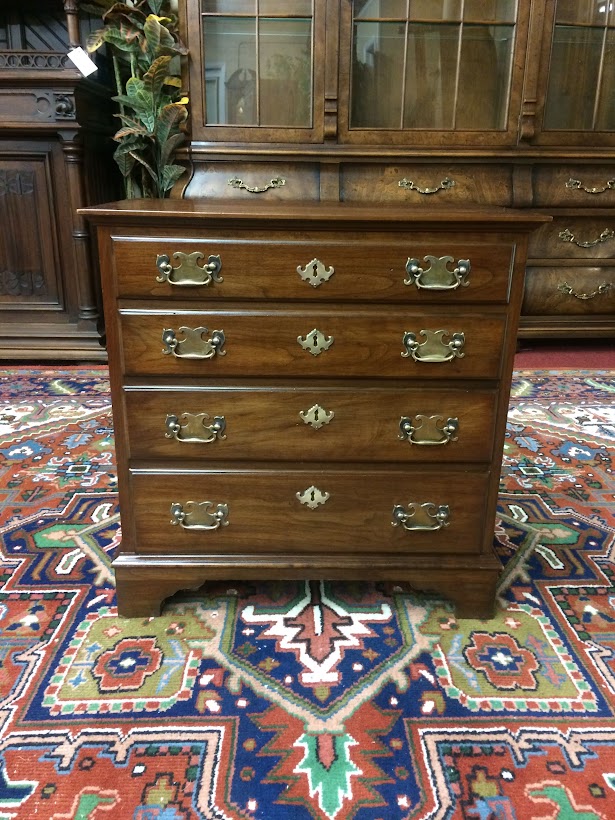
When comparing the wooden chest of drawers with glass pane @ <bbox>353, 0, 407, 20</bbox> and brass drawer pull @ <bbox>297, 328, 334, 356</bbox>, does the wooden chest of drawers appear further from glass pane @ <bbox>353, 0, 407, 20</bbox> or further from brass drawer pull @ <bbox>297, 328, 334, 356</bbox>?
glass pane @ <bbox>353, 0, 407, 20</bbox>

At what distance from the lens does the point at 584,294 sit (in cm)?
343

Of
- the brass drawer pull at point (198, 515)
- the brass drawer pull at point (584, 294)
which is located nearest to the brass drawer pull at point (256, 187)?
the brass drawer pull at point (584, 294)

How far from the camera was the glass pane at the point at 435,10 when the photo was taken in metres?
3.04

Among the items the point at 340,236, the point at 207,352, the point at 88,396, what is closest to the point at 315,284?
the point at 340,236

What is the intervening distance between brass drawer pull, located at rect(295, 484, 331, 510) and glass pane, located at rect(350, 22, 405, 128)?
7.48 ft

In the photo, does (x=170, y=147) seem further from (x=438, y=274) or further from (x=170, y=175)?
(x=438, y=274)

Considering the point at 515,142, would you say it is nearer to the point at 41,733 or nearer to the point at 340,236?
the point at 340,236

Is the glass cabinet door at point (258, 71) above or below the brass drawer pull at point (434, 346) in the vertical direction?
above

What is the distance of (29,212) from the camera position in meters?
3.16

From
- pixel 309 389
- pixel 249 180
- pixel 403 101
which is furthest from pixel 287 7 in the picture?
pixel 309 389

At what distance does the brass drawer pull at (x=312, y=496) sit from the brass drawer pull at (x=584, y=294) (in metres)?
2.50

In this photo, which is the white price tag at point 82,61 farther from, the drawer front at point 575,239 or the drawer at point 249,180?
the drawer front at point 575,239

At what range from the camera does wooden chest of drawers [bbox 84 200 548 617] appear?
1.25 metres

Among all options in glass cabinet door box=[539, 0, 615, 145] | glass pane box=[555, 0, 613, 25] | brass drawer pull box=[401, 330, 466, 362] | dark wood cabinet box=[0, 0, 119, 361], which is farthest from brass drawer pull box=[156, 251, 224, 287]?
glass pane box=[555, 0, 613, 25]
